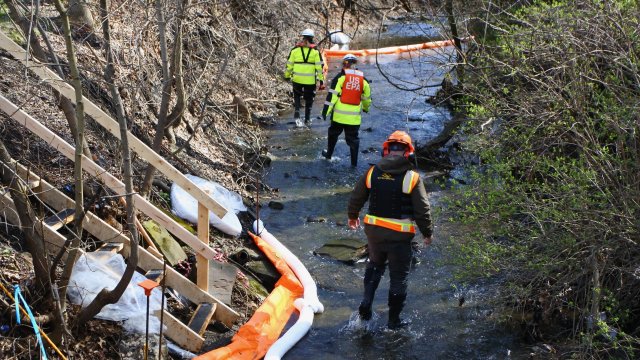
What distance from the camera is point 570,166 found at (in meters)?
6.83

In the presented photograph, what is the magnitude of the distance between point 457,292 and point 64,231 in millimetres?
4097

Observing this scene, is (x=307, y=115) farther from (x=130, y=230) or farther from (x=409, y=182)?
(x=130, y=230)

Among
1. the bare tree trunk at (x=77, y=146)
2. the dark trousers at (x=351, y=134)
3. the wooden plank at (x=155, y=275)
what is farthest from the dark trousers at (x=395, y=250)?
→ the dark trousers at (x=351, y=134)

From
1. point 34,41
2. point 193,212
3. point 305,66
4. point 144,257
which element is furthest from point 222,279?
point 305,66

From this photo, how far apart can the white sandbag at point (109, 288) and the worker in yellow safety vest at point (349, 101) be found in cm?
614

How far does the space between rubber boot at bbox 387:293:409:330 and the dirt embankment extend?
53.7 inches

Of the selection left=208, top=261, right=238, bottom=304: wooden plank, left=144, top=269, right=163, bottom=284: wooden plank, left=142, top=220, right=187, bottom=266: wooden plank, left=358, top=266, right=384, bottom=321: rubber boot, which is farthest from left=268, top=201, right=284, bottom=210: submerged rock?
left=144, top=269, right=163, bottom=284: wooden plank

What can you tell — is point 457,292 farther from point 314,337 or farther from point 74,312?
point 74,312

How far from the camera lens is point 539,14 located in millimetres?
7020

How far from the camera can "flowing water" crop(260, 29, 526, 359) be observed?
686 centimetres

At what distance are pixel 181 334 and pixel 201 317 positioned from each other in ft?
1.06

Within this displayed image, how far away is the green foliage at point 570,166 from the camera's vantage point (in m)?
5.92

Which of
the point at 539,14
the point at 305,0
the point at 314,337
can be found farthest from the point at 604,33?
the point at 305,0

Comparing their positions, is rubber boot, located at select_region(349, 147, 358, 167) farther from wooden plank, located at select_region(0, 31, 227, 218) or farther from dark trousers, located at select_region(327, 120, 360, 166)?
wooden plank, located at select_region(0, 31, 227, 218)
